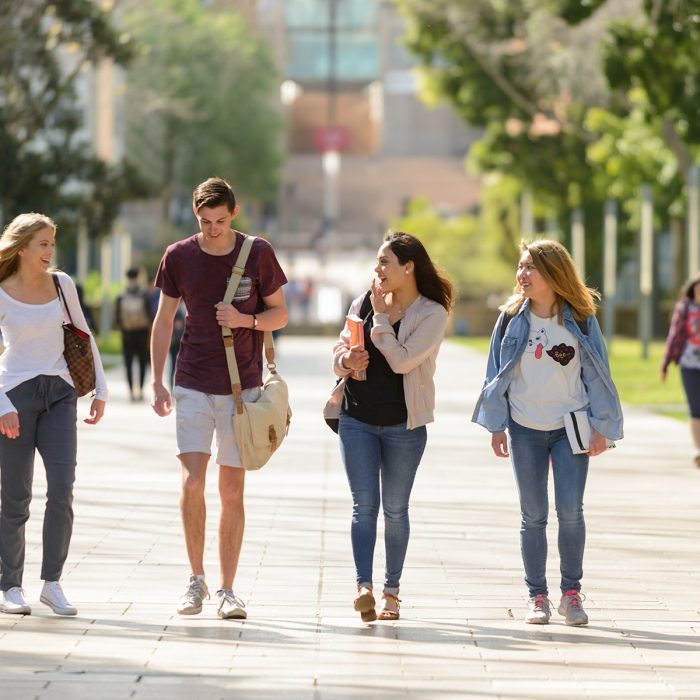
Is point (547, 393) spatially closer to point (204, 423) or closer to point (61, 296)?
point (204, 423)

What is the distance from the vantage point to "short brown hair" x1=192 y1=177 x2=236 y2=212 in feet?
27.1

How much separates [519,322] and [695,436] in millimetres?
7741

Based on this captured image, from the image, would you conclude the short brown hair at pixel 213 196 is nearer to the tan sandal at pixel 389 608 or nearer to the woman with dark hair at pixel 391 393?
the woman with dark hair at pixel 391 393

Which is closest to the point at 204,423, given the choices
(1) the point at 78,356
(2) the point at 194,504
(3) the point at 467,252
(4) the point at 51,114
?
(2) the point at 194,504

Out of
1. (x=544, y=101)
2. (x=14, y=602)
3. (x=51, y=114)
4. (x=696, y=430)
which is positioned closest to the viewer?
(x=14, y=602)

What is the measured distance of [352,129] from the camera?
134 meters

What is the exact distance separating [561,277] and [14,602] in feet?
8.86

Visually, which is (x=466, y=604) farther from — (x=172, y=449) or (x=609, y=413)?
(x=172, y=449)

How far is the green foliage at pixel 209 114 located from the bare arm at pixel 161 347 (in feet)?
217

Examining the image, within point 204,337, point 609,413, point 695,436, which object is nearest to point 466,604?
point 609,413

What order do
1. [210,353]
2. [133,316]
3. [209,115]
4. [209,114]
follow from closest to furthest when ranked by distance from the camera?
[210,353], [133,316], [209,114], [209,115]

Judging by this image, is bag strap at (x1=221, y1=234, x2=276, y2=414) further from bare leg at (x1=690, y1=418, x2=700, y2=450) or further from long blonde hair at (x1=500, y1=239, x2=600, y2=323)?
bare leg at (x1=690, y1=418, x2=700, y2=450)

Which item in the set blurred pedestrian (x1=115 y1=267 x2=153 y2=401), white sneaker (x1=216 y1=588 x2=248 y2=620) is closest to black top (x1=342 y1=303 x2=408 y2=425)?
white sneaker (x1=216 y1=588 x2=248 y2=620)

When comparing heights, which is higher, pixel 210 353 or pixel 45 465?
pixel 210 353
